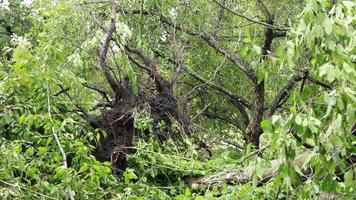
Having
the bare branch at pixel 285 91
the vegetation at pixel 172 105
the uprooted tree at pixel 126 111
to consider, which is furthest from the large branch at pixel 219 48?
the uprooted tree at pixel 126 111

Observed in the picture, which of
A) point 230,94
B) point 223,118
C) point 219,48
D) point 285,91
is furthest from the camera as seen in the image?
point 223,118

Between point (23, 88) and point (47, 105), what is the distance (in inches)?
13.9

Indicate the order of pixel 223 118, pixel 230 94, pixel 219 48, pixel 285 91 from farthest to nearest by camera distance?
1. pixel 223 118
2. pixel 230 94
3. pixel 219 48
4. pixel 285 91

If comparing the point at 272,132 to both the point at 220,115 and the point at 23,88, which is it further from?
the point at 220,115

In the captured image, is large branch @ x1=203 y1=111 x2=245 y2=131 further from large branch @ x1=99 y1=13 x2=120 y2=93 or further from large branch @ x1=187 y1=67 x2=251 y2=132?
large branch @ x1=99 y1=13 x2=120 y2=93

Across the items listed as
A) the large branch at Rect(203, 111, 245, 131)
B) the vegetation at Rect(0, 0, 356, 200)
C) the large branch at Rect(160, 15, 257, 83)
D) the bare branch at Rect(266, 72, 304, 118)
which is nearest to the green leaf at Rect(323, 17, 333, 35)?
the vegetation at Rect(0, 0, 356, 200)

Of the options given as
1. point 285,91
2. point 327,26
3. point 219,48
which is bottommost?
point 285,91

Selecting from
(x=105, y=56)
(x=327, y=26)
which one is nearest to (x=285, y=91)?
(x=105, y=56)

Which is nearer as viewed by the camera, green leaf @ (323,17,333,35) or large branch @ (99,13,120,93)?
green leaf @ (323,17,333,35)

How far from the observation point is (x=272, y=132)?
2.45 meters

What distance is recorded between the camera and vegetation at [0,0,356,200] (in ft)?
7.77

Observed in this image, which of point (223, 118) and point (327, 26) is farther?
point (223, 118)

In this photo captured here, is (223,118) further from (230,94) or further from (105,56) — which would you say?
(105,56)

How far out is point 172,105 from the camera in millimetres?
5539
